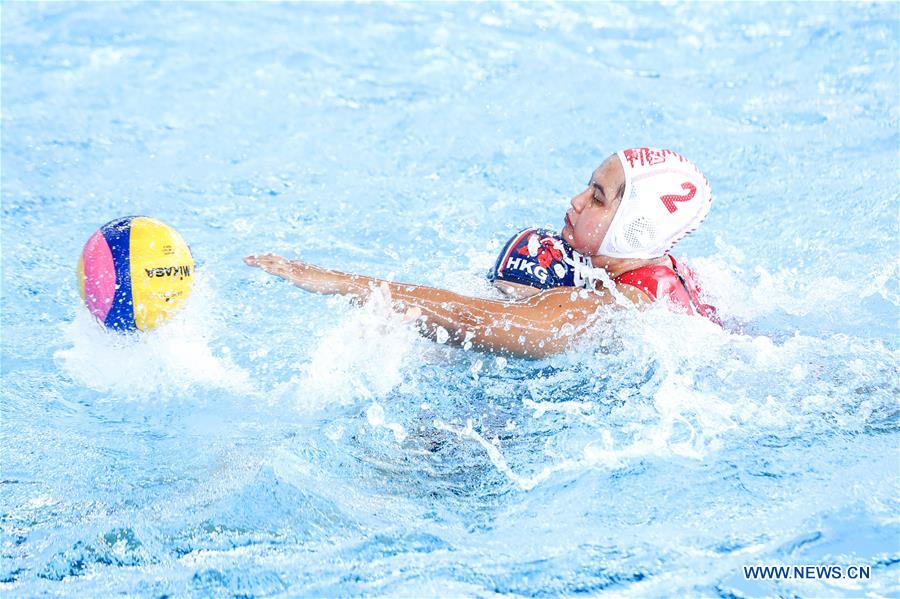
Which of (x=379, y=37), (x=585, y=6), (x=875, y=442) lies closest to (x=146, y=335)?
(x=875, y=442)

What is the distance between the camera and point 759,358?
426 centimetres

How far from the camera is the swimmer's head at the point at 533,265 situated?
4.46 meters

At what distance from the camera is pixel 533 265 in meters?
4.47

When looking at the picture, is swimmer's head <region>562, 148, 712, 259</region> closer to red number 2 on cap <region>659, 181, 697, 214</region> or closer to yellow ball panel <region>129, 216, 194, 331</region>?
red number 2 on cap <region>659, 181, 697, 214</region>

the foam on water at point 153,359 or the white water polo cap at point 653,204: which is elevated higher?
the white water polo cap at point 653,204

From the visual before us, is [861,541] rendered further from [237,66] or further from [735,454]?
[237,66]

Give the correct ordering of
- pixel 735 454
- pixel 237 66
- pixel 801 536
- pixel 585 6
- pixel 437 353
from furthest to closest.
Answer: pixel 585 6 < pixel 237 66 < pixel 437 353 < pixel 735 454 < pixel 801 536

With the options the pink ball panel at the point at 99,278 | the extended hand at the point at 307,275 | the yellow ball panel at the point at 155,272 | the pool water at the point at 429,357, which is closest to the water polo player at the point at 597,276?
the extended hand at the point at 307,275

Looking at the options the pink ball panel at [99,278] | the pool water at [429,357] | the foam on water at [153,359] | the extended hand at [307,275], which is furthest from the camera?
the foam on water at [153,359]

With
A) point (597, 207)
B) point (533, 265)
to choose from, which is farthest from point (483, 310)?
point (597, 207)

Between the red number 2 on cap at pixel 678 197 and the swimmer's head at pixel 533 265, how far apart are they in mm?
542

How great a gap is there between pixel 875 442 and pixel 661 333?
0.96 m

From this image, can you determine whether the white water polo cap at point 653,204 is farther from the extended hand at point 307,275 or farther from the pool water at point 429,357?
the extended hand at point 307,275

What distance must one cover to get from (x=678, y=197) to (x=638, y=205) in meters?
0.19
